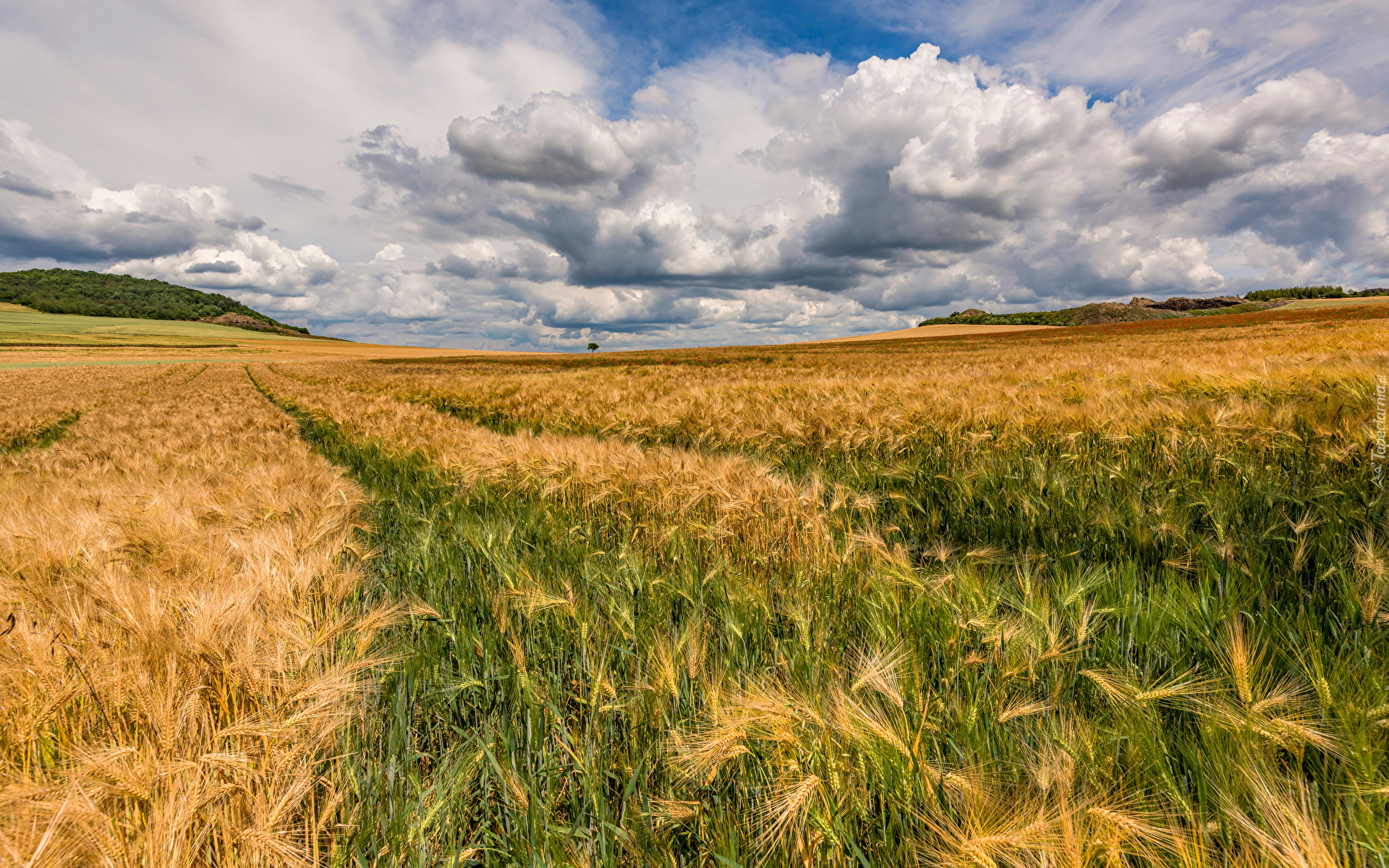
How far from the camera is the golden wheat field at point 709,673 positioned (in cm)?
100

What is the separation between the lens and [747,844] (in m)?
1.13

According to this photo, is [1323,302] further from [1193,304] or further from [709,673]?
[709,673]

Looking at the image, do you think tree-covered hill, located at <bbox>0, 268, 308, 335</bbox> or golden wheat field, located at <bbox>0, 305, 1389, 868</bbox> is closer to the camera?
golden wheat field, located at <bbox>0, 305, 1389, 868</bbox>

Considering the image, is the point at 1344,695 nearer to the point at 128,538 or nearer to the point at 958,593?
the point at 958,593

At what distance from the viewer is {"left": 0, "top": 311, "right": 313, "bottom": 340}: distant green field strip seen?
78.7 metres

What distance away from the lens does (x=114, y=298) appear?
13175 cm

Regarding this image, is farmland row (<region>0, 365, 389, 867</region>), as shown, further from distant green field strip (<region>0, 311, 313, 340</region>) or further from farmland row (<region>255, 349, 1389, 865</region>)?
distant green field strip (<region>0, 311, 313, 340</region>)

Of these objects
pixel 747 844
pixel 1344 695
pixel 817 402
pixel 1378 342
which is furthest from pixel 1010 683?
pixel 1378 342

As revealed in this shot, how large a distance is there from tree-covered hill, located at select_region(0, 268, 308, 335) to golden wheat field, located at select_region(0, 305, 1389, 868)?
161m

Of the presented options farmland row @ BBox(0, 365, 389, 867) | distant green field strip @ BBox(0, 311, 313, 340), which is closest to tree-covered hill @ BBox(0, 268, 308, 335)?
distant green field strip @ BBox(0, 311, 313, 340)

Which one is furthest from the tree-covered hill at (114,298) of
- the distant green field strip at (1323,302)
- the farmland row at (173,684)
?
the distant green field strip at (1323,302)

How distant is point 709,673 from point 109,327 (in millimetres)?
131600

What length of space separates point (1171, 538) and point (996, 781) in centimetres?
228

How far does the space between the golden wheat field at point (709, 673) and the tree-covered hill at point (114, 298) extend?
160995 mm
